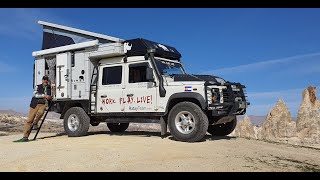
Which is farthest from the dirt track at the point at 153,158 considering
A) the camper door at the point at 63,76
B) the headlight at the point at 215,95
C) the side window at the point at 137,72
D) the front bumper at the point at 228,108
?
the camper door at the point at 63,76

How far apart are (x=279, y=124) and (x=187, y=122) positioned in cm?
4550

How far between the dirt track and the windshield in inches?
87.8

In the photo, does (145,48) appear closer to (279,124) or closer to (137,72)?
(137,72)

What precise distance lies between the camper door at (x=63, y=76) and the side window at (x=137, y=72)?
2715mm

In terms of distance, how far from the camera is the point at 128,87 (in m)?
11.7

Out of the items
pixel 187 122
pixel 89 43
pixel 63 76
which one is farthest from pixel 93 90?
pixel 187 122

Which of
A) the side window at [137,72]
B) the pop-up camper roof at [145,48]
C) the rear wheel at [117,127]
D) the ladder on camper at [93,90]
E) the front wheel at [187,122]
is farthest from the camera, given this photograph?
the rear wheel at [117,127]

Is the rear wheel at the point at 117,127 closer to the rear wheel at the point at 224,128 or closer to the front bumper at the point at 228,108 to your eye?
the rear wheel at the point at 224,128

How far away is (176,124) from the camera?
1036cm

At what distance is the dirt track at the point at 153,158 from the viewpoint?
689cm

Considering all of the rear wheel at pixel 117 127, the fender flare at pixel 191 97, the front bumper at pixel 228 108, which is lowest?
the rear wheel at pixel 117 127

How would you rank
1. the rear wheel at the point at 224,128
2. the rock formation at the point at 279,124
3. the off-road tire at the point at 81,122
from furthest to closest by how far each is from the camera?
the rock formation at the point at 279,124 → the off-road tire at the point at 81,122 → the rear wheel at the point at 224,128

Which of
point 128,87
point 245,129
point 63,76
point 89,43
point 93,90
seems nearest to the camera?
point 128,87
